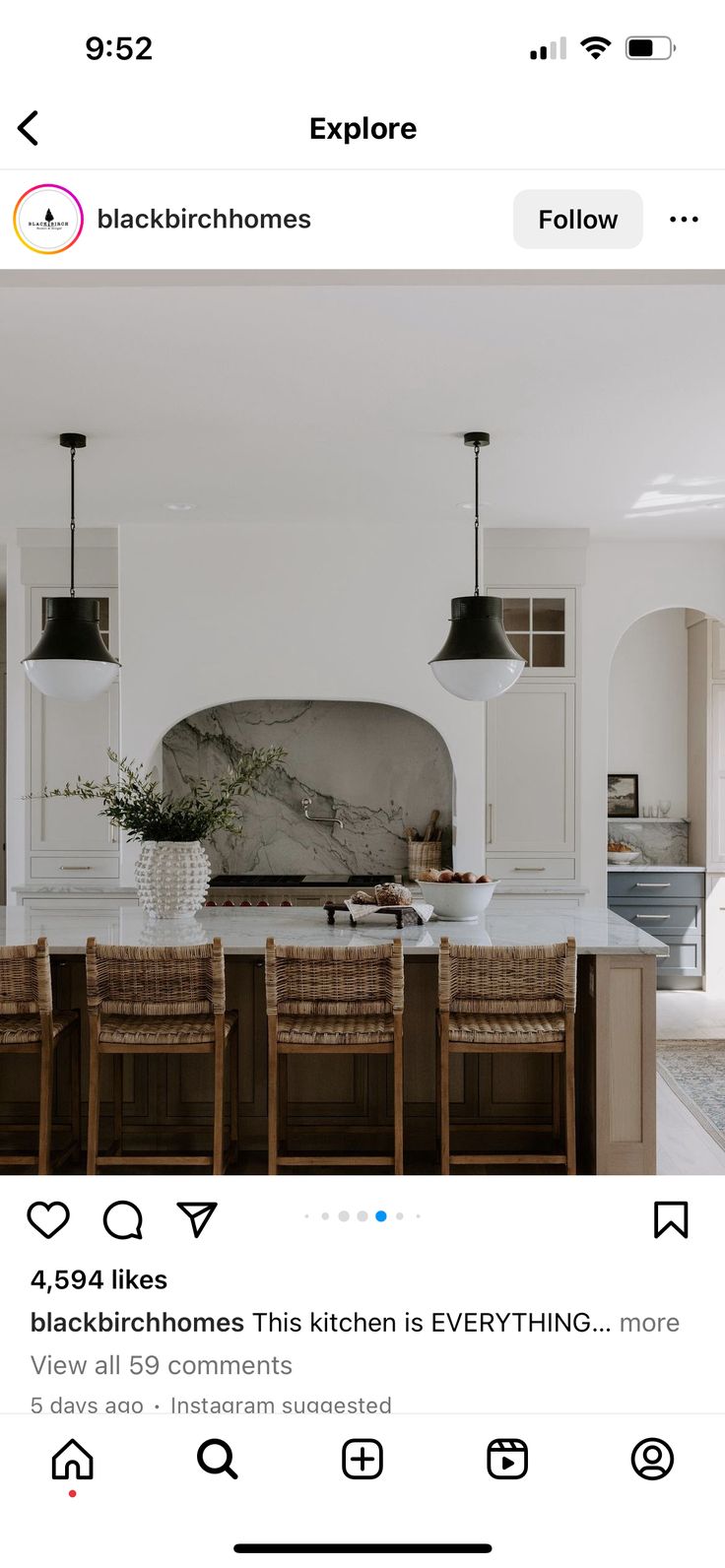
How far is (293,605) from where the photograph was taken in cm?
471

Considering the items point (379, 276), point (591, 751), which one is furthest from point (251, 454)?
point (379, 276)

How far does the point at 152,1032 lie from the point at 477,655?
57.2 inches

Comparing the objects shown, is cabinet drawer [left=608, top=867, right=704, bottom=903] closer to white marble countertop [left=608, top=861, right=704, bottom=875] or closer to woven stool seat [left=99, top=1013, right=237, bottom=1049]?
white marble countertop [left=608, top=861, right=704, bottom=875]

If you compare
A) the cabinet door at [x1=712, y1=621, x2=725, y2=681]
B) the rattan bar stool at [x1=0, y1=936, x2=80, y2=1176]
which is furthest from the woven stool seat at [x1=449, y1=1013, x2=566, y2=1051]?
the cabinet door at [x1=712, y1=621, x2=725, y2=681]

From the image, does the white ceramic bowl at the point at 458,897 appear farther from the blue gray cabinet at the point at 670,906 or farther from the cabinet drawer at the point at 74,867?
the blue gray cabinet at the point at 670,906

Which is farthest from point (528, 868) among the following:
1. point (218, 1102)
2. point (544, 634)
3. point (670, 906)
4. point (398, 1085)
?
point (218, 1102)

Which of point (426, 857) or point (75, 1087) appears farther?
point (426, 857)
